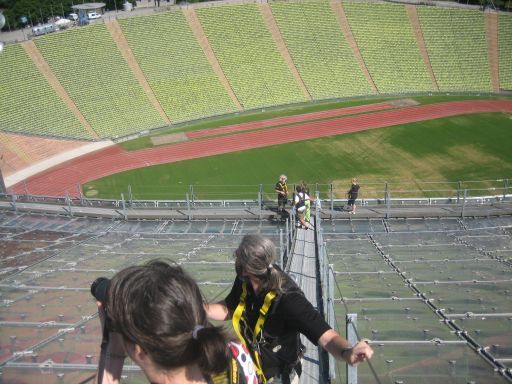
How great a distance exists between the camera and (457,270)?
7734 millimetres

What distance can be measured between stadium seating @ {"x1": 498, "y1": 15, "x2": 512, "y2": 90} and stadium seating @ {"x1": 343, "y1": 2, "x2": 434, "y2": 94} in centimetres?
489

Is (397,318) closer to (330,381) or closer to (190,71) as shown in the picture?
(330,381)

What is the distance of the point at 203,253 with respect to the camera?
9789 millimetres

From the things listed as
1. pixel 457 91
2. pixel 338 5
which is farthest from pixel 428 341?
pixel 338 5

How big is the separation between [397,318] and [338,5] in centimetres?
3781

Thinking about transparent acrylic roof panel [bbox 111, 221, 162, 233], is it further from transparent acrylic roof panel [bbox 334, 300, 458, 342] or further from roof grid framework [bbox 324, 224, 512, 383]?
transparent acrylic roof panel [bbox 334, 300, 458, 342]

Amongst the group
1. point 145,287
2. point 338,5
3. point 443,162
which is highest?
point 338,5

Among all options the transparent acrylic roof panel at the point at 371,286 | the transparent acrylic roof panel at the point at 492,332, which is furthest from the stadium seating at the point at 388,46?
the transparent acrylic roof panel at the point at 492,332

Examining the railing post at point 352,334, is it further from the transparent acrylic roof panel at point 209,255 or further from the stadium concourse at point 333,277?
the transparent acrylic roof panel at point 209,255

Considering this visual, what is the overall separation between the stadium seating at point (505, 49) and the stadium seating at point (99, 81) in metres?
22.5

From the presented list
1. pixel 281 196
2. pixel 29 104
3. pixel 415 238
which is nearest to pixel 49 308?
pixel 415 238

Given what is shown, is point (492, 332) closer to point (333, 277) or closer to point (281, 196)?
point (333, 277)

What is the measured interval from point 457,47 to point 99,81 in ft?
77.7

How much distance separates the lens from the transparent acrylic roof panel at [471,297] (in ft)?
18.9
